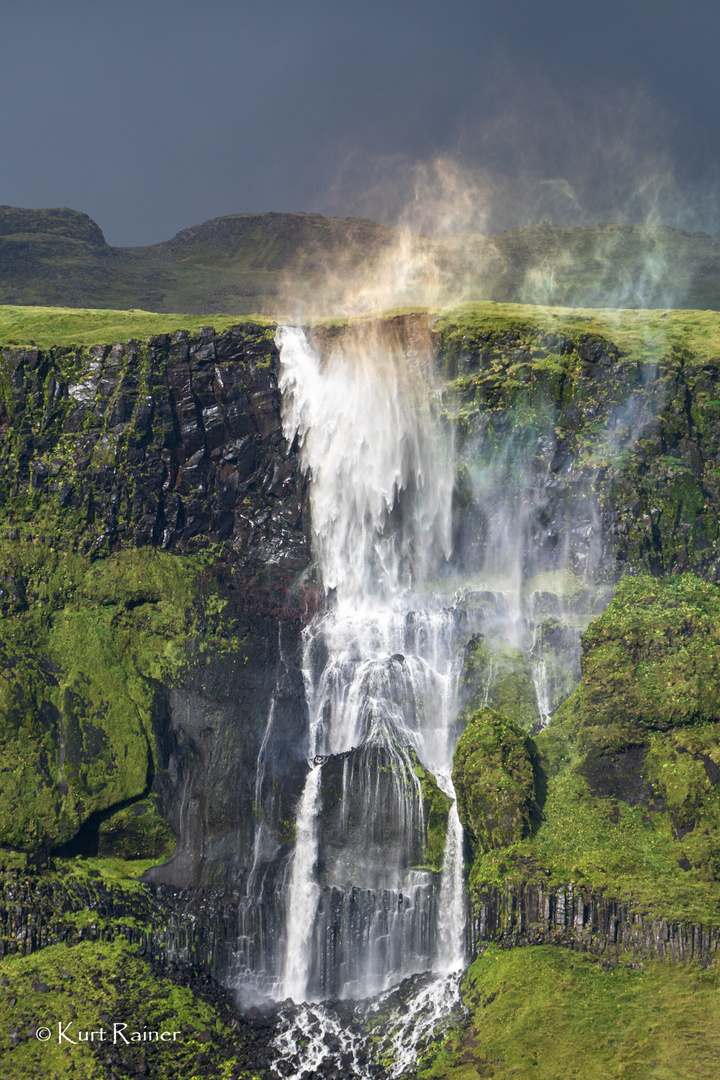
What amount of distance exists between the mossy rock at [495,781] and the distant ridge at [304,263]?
143ft

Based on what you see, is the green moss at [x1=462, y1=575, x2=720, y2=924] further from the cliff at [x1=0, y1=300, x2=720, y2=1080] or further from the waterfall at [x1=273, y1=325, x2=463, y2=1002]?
the waterfall at [x1=273, y1=325, x2=463, y2=1002]

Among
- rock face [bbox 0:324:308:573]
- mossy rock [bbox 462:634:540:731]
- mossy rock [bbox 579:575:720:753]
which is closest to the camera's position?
mossy rock [bbox 579:575:720:753]

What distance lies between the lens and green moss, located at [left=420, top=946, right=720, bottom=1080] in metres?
40.0

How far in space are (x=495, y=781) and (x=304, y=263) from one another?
115142mm

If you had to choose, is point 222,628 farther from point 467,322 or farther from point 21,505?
point 467,322

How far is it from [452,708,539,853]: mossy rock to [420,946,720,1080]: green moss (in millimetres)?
5568

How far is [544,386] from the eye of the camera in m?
64.9

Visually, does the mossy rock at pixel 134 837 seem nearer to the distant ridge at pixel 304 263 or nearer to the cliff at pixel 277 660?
the cliff at pixel 277 660

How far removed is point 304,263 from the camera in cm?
15238

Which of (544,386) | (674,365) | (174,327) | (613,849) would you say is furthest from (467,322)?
(613,849)
